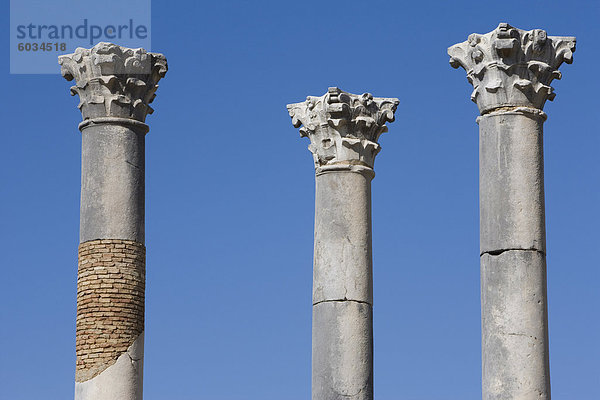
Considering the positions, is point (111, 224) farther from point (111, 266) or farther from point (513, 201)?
point (513, 201)

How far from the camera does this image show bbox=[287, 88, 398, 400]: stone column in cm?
3259

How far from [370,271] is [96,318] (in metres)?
6.16

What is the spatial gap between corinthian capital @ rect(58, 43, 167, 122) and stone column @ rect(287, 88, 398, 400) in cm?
423

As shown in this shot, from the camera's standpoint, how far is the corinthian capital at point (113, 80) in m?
30.7

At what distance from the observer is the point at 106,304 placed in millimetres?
29812

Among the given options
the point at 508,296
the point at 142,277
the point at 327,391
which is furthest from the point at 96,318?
the point at 508,296

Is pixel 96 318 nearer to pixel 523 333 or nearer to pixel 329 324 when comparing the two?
pixel 329 324

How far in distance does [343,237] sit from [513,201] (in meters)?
5.14

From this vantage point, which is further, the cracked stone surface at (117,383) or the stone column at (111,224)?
the stone column at (111,224)

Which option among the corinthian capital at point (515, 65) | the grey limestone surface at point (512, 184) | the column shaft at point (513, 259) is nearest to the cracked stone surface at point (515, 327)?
the column shaft at point (513, 259)

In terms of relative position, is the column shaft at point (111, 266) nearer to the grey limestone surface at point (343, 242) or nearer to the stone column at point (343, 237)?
the stone column at point (343, 237)

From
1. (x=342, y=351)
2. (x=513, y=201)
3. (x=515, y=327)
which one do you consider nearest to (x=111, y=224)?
(x=342, y=351)

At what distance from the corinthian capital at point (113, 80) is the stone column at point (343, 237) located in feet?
13.9

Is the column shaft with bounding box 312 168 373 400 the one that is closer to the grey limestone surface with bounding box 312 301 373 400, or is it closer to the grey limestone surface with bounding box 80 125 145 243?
the grey limestone surface with bounding box 312 301 373 400
